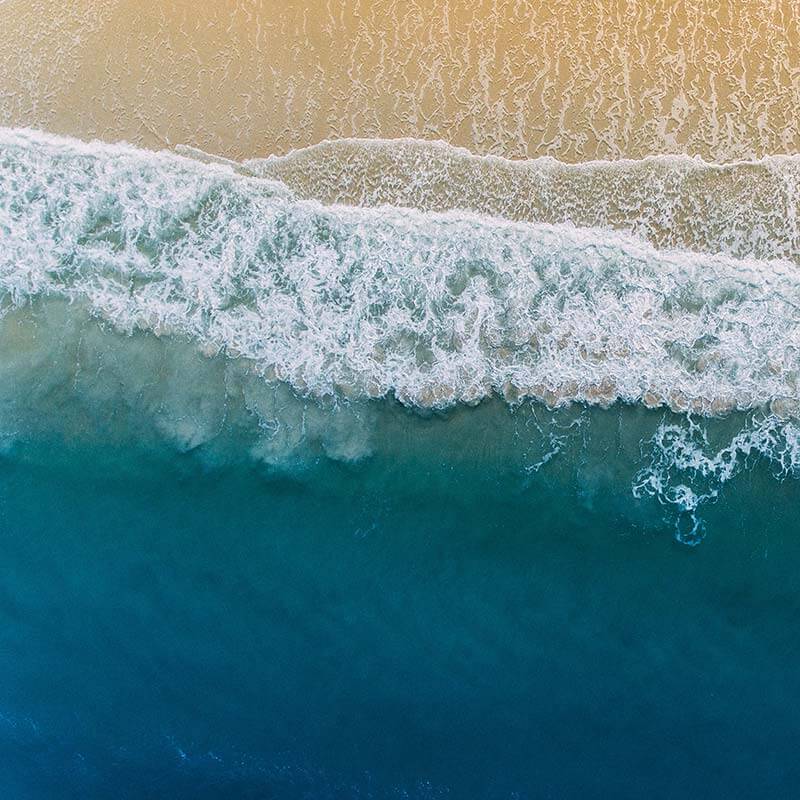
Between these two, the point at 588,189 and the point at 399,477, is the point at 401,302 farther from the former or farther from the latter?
the point at 588,189

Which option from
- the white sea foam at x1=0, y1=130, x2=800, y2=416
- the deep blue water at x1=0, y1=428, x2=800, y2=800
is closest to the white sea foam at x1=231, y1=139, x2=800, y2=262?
the white sea foam at x1=0, y1=130, x2=800, y2=416

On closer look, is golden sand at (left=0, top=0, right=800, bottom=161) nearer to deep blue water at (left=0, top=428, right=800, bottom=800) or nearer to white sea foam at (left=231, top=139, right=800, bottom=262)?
white sea foam at (left=231, top=139, right=800, bottom=262)

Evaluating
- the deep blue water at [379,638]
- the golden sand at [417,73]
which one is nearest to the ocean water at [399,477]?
the deep blue water at [379,638]

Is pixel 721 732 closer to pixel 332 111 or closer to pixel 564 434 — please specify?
pixel 564 434

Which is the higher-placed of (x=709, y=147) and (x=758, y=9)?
(x=758, y=9)

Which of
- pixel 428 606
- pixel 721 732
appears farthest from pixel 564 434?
pixel 721 732
